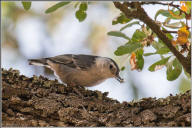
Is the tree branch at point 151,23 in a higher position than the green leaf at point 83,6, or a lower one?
lower

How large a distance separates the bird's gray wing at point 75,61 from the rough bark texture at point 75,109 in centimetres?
98

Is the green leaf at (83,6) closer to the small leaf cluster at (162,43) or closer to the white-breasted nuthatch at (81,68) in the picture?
the small leaf cluster at (162,43)

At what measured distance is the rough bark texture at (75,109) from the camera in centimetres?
197

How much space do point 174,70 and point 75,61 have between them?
139cm

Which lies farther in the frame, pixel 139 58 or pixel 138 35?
pixel 139 58


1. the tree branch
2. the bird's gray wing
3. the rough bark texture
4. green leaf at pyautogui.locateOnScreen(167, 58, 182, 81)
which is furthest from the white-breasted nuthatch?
the tree branch

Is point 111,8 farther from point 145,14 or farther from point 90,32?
point 145,14

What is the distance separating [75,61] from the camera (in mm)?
3305

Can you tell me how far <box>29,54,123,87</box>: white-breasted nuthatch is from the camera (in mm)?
3109

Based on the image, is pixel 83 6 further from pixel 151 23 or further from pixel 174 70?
pixel 174 70

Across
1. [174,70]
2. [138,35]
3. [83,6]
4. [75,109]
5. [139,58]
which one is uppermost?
[83,6]

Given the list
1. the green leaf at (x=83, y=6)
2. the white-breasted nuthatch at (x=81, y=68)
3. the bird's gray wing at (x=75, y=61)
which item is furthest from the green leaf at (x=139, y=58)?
the bird's gray wing at (x=75, y=61)

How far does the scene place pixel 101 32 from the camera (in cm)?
457

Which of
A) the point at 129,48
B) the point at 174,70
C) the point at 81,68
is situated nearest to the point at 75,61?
the point at 81,68
